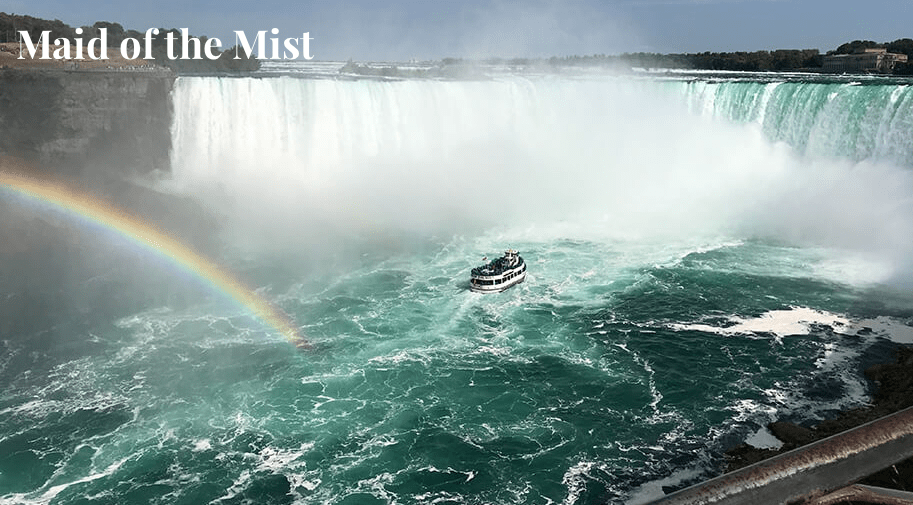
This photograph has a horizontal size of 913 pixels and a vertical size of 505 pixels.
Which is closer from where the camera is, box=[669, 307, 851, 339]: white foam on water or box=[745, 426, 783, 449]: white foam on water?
box=[745, 426, 783, 449]: white foam on water

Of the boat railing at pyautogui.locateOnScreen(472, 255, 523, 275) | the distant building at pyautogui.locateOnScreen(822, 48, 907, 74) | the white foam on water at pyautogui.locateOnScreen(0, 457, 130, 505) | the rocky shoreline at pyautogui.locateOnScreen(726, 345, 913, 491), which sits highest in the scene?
the distant building at pyautogui.locateOnScreen(822, 48, 907, 74)

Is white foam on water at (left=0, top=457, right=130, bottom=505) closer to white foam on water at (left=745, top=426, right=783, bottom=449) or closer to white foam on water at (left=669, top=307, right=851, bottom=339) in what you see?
white foam on water at (left=745, top=426, right=783, bottom=449)

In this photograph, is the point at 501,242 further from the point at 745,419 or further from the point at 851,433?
the point at 851,433

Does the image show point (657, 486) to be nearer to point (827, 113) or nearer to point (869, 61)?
point (827, 113)

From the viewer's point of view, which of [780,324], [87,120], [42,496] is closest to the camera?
[42,496]

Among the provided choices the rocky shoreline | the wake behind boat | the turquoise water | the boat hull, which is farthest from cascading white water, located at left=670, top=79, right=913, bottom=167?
the boat hull

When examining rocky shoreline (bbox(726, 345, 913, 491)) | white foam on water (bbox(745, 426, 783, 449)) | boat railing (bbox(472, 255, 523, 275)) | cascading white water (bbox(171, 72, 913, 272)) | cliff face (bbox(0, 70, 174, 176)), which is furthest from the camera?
cascading white water (bbox(171, 72, 913, 272))

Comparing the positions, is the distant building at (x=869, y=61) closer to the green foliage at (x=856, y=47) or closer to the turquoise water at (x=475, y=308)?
the green foliage at (x=856, y=47)

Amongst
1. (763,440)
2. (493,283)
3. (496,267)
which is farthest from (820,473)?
(496,267)
